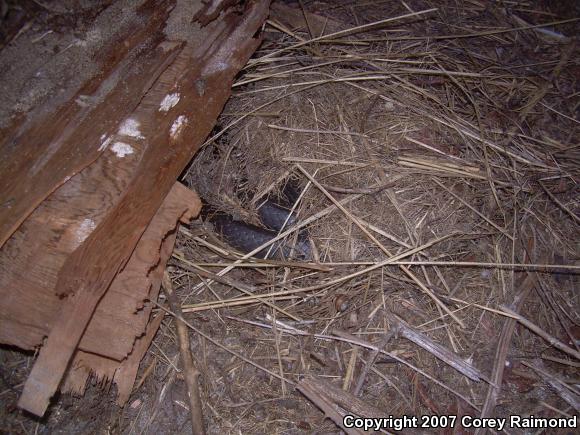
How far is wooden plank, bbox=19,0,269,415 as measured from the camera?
5.09 ft

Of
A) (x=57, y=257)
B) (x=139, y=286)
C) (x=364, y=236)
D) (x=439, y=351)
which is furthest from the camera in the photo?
(x=364, y=236)

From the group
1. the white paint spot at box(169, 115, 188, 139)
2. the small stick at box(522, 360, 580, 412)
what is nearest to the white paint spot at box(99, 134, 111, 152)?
the white paint spot at box(169, 115, 188, 139)

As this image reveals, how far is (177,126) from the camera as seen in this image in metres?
1.87

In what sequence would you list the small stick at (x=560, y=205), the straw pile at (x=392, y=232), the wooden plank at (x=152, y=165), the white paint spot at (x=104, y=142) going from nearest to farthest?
the wooden plank at (x=152, y=165)
the white paint spot at (x=104, y=142)
the straw pile at (x=392, y=232)
the small stick at (x=560, y=205)

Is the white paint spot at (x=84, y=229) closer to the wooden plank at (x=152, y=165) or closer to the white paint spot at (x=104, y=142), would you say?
the wooden plank at (x=152, y=165)

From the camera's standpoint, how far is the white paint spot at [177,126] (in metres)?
1.85

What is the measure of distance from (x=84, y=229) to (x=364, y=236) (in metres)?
1.43

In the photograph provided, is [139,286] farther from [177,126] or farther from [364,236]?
[364,236]

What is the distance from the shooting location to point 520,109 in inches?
100

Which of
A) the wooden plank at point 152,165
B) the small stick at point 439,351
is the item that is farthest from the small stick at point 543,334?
the wooden plank at point 152,165

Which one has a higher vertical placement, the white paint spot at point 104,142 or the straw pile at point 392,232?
the white paint spot at point 104,142

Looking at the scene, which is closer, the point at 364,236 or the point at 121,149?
the point at 121,149

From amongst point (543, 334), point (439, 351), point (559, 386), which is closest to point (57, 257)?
point (439, 351)

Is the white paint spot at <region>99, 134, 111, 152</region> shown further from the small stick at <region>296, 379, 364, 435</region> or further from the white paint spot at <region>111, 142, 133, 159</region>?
the small stick at <region>296, 379, 364, 435</region>
